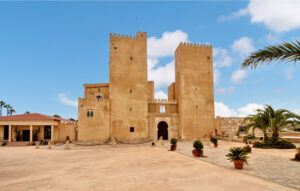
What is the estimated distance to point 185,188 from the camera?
6.96 meters

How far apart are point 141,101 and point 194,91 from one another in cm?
835

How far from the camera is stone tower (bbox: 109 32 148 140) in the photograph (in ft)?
93.3

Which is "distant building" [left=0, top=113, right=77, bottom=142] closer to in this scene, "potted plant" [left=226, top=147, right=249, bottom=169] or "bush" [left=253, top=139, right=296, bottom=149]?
"bush" [left=253, top=139, right=296, bottom=149]

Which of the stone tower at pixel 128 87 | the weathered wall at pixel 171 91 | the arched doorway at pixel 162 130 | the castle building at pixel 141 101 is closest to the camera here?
the castle building at pixel 141 101

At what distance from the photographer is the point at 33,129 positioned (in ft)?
104

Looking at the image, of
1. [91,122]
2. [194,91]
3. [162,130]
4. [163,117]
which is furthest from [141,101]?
[194,91]

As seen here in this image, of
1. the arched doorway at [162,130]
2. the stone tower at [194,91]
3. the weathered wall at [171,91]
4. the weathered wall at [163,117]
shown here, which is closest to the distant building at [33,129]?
the weathered wall at [163,117]

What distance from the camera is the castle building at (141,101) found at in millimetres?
26594

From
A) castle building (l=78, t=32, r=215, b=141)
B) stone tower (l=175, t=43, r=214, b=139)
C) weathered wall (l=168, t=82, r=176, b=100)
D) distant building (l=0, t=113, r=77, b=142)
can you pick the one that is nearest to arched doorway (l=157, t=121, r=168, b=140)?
castle building (l=78, t=32, r=215, b=141)

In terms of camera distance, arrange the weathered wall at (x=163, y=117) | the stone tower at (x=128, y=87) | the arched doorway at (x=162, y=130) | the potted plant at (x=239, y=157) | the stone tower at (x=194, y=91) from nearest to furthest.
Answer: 1. the potted plant at (x=239, y=157)
2. the stone tower at (x=128, y=87)
3. the weathered wall at (x=163, y=117)
4. the stone tower at (x=194, y=91)
5. the arched doorway at (x=162, y=130)

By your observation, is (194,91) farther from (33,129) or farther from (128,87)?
(33,129)

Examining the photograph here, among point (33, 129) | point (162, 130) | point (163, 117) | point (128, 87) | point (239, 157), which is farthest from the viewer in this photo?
point (162, 130)

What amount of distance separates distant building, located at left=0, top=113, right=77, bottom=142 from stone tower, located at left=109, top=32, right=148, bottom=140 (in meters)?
8.19

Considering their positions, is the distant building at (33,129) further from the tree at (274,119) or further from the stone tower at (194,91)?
the tree at (274,119)
